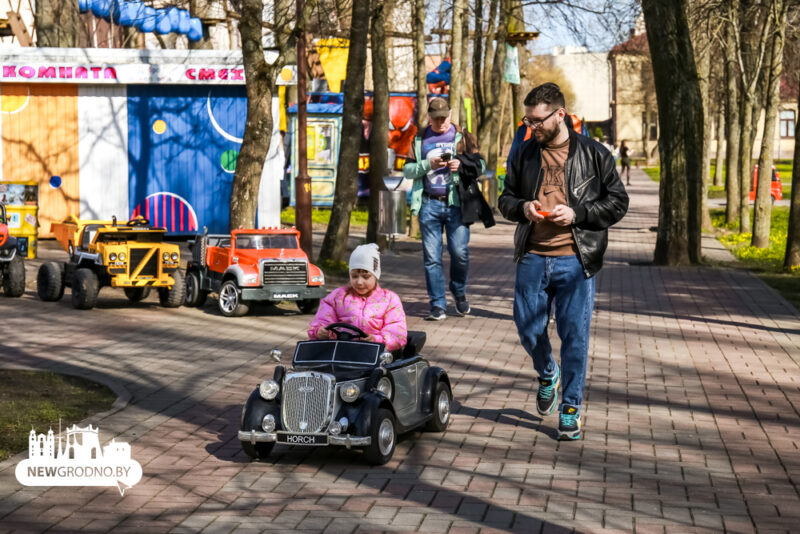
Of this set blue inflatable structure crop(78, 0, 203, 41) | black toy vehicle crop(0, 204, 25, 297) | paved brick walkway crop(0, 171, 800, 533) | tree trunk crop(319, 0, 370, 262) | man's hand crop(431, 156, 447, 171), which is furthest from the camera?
blue inflatable structure crop(78, 0, 203, 41)

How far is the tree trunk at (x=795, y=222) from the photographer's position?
57.1ft

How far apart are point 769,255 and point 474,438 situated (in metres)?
14.8

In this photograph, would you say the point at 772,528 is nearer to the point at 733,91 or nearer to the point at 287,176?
the point at 733,91

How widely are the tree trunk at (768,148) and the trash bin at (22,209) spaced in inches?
471

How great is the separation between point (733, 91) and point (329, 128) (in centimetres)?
1048

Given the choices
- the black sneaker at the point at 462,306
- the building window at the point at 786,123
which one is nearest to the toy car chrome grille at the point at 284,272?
the black sneaker at the point at 462,306

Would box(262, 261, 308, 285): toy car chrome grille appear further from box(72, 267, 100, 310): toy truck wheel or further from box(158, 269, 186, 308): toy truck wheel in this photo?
box(72, 267, 100, 310): toy truck wheel

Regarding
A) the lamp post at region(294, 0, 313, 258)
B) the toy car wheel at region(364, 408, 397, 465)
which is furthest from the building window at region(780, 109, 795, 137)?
the toy car wheel at region(364, 408, 397, 465)

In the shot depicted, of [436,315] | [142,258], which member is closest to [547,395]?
[436,315]

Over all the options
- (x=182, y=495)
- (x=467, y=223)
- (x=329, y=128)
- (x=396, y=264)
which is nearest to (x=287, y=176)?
(x=329, y=128)

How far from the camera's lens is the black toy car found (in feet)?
22.4

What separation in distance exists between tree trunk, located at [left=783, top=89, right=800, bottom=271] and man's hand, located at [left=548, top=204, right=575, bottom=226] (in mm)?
10765

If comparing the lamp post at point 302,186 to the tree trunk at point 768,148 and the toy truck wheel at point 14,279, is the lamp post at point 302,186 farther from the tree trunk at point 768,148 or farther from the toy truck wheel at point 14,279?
the tree trunk at point 768,148

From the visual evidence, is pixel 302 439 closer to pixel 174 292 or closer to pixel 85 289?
pixel 85 289
